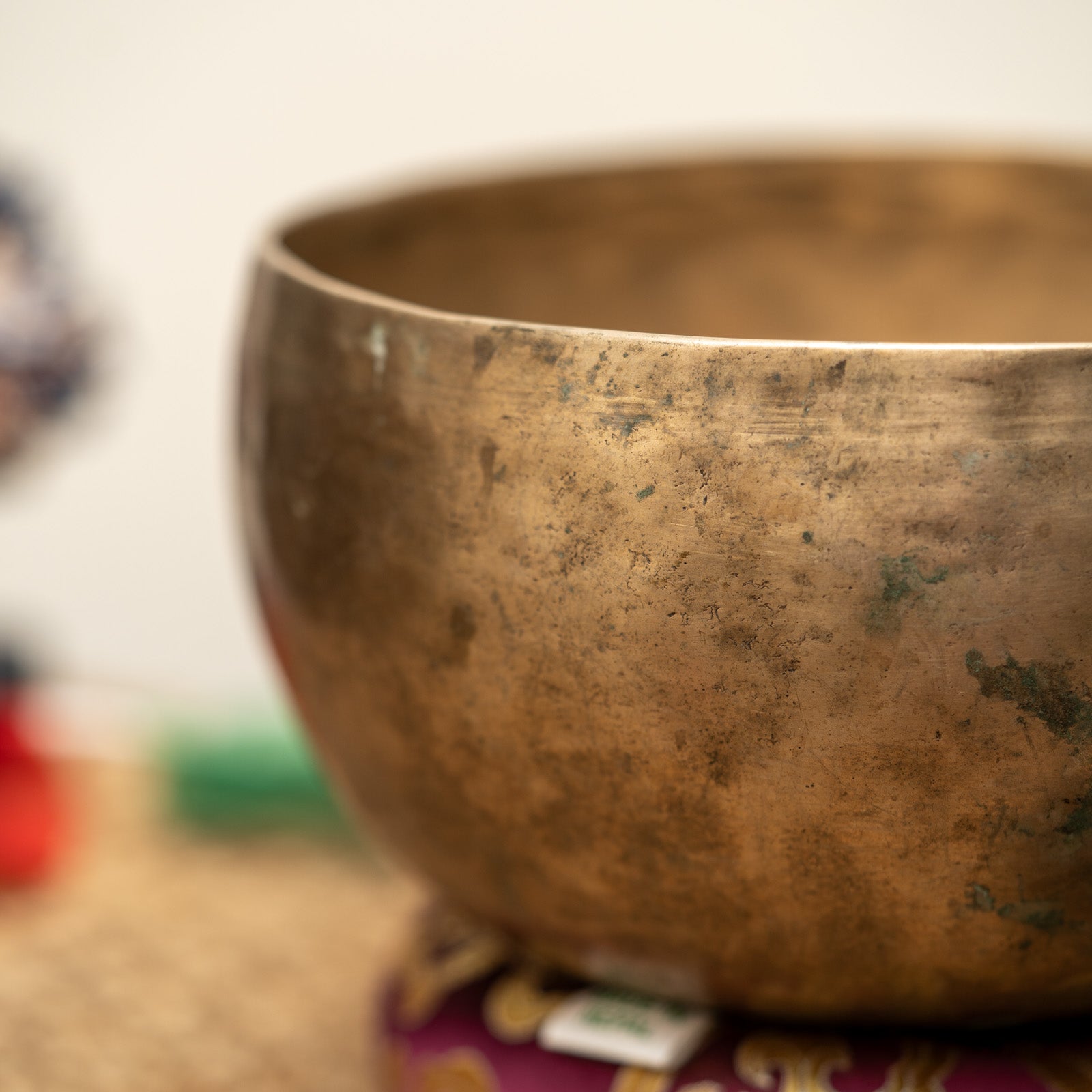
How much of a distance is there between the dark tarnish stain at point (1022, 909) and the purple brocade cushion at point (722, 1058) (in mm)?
122

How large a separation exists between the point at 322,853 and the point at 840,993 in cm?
64

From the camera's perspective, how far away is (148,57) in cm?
132

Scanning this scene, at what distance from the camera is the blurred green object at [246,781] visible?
1.15 metres

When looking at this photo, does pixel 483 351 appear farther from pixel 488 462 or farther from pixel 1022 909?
pixel 1022 909

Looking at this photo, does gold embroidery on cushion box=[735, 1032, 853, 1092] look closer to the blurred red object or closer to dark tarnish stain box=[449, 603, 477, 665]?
dark tarnish stain box=[449, 603, 477, 665]

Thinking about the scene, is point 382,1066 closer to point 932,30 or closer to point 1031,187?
point 1031,187

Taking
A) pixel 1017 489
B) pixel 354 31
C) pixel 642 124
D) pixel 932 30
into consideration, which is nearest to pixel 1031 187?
pixel 932 30

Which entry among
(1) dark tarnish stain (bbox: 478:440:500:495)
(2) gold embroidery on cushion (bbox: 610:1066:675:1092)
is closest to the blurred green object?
(2) gold embroidery on cushion (bbox: 610:1066:675:1092)

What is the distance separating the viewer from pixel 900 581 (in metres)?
0.50

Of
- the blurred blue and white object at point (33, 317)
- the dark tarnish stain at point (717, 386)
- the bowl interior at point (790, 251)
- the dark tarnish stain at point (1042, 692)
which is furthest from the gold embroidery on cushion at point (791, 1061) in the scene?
the blurred blue and white object at point (33, 317)

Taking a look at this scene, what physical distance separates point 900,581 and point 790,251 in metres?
0.55

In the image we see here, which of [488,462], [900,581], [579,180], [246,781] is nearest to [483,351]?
[488,462]

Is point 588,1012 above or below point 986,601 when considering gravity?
below

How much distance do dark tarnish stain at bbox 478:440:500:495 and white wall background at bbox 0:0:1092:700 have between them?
65cm
